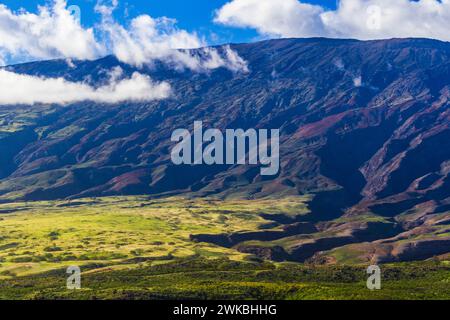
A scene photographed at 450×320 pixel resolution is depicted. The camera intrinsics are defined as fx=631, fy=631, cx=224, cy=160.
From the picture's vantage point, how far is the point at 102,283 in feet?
555

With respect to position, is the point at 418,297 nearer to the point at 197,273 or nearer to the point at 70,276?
the point at 197,273

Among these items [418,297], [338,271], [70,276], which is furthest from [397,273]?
[70,276]

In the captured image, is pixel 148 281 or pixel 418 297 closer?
pixel 418 297
